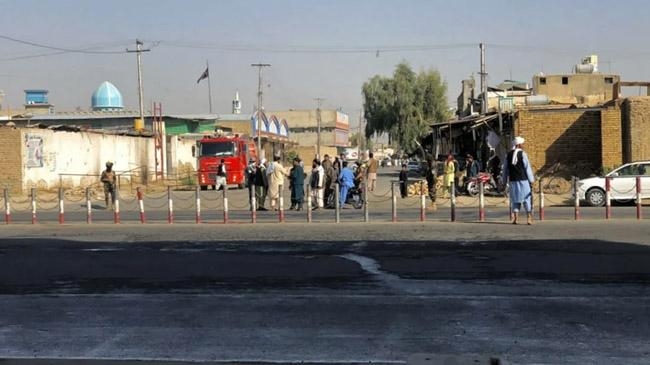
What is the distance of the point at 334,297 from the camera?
852 centimetres

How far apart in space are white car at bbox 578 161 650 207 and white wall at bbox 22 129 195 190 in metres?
25.0

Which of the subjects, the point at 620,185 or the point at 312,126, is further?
the point at 312,126

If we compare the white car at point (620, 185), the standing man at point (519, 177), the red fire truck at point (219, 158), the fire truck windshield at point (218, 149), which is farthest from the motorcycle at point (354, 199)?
the fire truck windshield at point (218, 149)

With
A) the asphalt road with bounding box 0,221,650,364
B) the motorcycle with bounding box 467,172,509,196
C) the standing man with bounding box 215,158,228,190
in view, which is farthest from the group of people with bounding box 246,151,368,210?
the standing man with bounding box 215,158,228,190

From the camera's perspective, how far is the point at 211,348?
21.0 feet

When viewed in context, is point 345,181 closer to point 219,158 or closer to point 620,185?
point 620,185

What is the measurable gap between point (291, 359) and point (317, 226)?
1062cm

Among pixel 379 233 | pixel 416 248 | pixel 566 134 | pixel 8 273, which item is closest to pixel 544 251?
pixel 416 248

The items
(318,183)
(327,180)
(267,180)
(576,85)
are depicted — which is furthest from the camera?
(576,85)

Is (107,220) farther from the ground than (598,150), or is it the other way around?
(598,150)

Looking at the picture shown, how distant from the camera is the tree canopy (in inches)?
2771

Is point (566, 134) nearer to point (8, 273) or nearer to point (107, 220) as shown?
point (107, 220)

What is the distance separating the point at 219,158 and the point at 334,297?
1329 inches

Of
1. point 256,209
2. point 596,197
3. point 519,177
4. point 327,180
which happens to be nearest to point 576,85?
point 596,197
